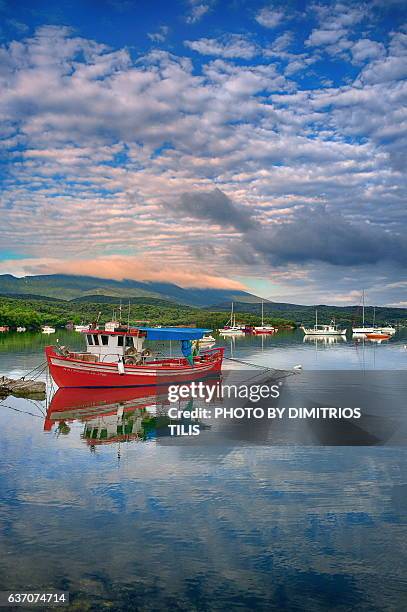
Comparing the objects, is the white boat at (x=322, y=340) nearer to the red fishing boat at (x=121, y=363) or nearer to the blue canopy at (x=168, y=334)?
the blue canopy at (x=168, y=334)

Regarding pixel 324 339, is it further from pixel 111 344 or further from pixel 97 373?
pixel 97 373

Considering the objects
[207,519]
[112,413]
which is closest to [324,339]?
[112,413]

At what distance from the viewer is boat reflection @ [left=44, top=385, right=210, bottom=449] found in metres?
28.0

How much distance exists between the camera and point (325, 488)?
61.6ft

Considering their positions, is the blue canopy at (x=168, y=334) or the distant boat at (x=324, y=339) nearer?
the blue canopy at (x=168, y=334)

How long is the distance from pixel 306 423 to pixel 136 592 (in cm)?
1965

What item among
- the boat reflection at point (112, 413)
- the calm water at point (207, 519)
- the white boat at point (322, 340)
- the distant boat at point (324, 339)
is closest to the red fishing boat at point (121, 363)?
the boat reflection at point (112, 413)

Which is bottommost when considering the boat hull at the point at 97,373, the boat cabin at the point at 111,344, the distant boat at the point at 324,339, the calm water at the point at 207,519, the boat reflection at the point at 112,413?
the distant boat at the point at 324,339

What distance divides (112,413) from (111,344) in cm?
Answer: 1255

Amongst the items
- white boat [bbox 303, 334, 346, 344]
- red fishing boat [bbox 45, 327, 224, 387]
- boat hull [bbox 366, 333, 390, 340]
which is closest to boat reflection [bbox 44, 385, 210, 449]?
red fishing boat [bbox 45, 327, 224, 387]

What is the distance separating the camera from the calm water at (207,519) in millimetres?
12367

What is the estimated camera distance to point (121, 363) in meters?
43.2

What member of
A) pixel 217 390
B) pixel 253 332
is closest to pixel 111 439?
pixel 217 390

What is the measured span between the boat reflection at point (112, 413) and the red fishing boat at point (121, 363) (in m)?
0.82
